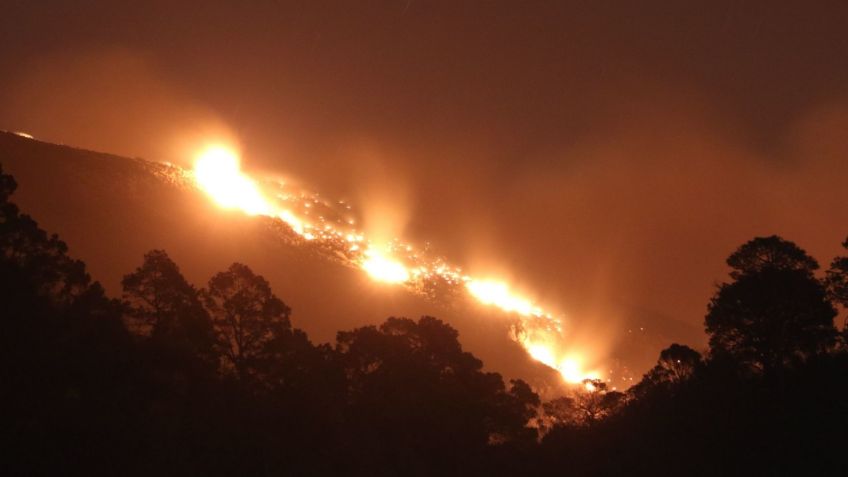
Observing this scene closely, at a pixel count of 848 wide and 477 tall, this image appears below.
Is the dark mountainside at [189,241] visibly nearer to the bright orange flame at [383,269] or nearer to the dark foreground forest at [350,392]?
the bright orange flame at [383,269]

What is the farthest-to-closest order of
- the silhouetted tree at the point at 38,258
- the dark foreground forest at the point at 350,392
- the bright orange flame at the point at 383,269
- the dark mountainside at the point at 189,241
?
the bright orange flame at the point at 383,269, the dark mountainside at the point at 189,241, the silhouetted tree at the point at 38,258, the dark foreground forest at the point at 350,392

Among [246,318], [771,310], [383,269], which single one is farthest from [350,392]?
[383,269]

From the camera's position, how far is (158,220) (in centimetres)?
13925

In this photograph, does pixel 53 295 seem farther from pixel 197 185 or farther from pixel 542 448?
pixel 197 185

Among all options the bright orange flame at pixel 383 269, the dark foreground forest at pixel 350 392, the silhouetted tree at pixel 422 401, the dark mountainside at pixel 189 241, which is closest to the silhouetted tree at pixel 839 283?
the dark foreground forest at pixel 350 392

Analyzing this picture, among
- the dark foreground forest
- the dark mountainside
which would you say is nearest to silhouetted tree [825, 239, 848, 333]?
the dark foreground forest

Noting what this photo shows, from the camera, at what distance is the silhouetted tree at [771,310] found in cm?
3916

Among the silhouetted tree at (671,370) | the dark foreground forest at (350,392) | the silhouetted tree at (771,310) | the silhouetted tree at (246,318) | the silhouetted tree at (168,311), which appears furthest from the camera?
the silhouetted tree at (246,318)

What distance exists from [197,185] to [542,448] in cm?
16220

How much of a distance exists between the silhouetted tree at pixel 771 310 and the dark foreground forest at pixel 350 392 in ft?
0.32

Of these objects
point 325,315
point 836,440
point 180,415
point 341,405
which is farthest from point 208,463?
point 325,315

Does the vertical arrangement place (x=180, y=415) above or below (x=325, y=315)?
below

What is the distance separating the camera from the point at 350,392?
45.8 meters

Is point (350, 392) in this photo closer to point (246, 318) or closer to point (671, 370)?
point (246, 318)
